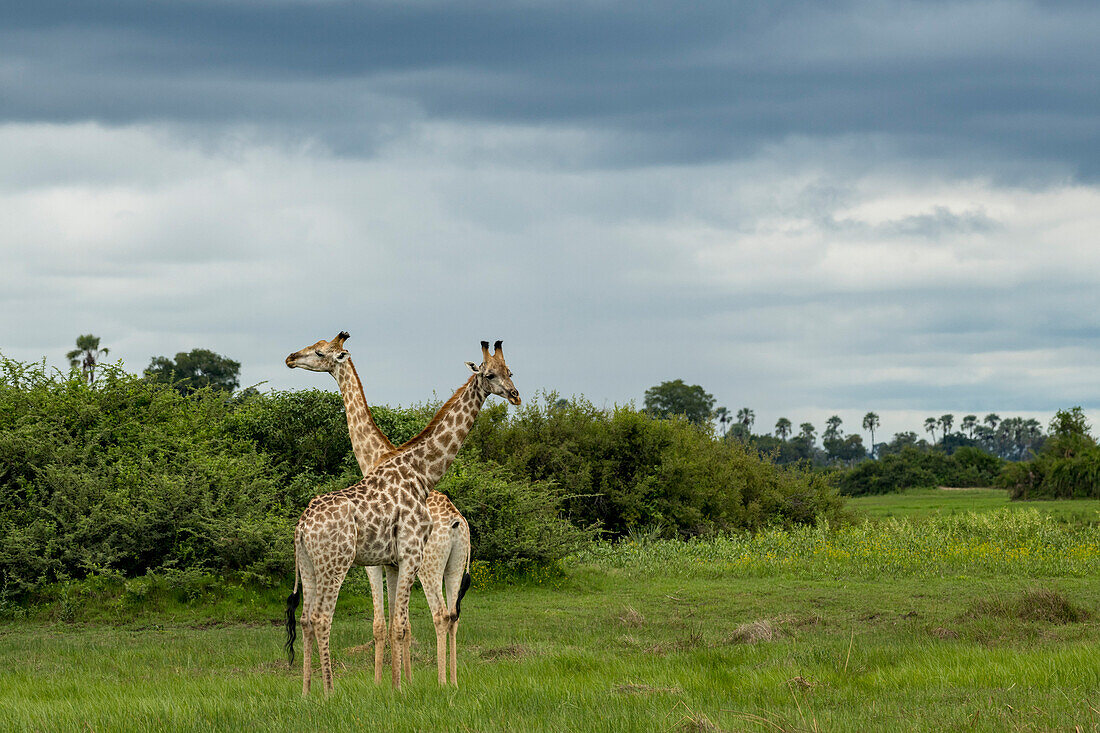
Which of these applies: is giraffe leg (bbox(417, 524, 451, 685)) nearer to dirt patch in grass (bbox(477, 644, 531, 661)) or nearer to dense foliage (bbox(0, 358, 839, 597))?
dirt patch in grass (bbox(477, 644, 531, 661))

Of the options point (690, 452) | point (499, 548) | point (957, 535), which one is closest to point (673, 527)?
point (690, 452)

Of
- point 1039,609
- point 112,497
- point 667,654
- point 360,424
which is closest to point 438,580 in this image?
point 360,424

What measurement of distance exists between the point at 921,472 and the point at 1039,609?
6944 centimetres

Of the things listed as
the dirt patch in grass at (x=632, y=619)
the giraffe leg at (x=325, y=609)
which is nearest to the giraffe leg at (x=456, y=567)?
the giraffe leg at (x=325, y=609)

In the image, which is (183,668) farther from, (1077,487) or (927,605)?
(1077,487)

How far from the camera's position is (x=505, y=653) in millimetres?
13062

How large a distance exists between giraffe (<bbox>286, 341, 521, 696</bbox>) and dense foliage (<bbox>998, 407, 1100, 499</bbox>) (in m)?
55.8

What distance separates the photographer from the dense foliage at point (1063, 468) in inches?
2263

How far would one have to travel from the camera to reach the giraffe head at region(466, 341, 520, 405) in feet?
36.3

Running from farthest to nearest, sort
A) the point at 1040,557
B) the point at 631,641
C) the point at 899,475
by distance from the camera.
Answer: the point at 899,475, the point at 1040,557, the point at 631,641

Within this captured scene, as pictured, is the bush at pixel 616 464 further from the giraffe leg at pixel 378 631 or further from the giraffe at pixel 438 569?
the giraffe leg at pixel 378 631

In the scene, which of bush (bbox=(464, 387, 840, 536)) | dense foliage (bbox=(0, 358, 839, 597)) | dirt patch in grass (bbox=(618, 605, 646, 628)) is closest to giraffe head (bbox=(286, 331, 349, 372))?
dirt patch in grass (bbox=(618, 605, 646, 628))

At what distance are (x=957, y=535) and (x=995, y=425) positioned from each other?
5816 inches

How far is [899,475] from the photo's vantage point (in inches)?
3231
